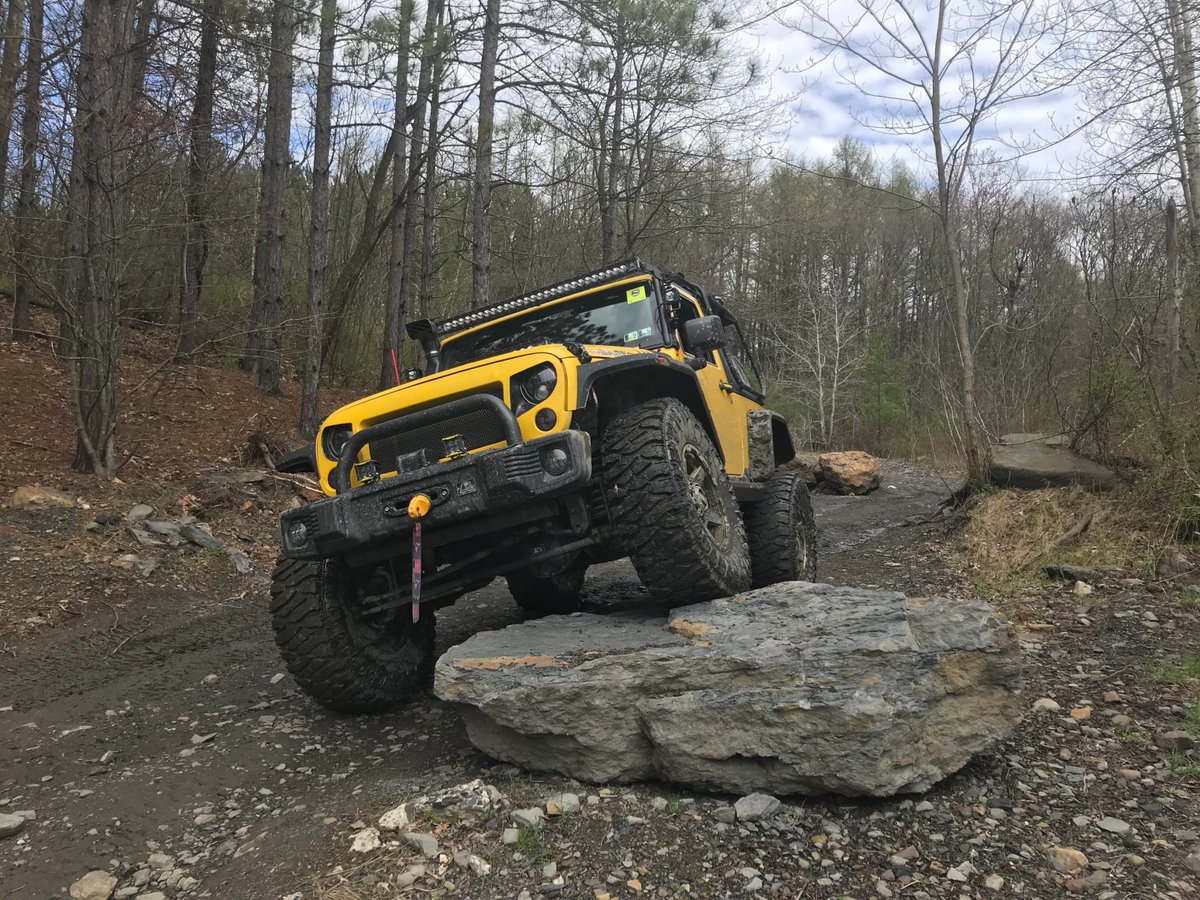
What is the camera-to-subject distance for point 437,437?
3.48m

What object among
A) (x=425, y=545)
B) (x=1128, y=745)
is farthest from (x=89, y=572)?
(x=1128, y=745)

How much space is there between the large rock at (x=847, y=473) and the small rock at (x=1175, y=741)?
378 inches

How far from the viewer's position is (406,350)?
16266 mm

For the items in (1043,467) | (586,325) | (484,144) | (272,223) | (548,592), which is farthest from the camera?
(272,223)

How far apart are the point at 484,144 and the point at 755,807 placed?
991 centimetres

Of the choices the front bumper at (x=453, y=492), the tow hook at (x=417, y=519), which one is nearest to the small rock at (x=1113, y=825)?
the front bumper at (x=453, y=492)

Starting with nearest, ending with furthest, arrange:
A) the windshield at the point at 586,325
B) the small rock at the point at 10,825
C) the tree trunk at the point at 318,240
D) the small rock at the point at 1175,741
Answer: the small rock at the point at 10,825, the small rock at the point at 1175,741, the windshield at the point at 586,325, the tree trunk at the point at 318,240

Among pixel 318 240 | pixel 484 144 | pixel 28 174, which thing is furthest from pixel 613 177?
pixel 28 174

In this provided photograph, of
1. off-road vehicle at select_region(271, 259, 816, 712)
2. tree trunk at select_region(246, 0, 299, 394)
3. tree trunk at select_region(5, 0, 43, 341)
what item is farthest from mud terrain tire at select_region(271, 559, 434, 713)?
tree trunk at select_region(246, 0, 299, 394)

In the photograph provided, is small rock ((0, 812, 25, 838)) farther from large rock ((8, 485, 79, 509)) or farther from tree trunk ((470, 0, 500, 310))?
tree trunk ((470, 0, 500, 310))

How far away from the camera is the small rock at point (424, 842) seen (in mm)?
2402

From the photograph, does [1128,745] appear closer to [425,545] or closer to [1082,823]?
[1082,823]

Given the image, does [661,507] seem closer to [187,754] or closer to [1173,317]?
[187,754]

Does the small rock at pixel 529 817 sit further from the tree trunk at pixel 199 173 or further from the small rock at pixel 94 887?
the tree trunk at pixel 199 173
